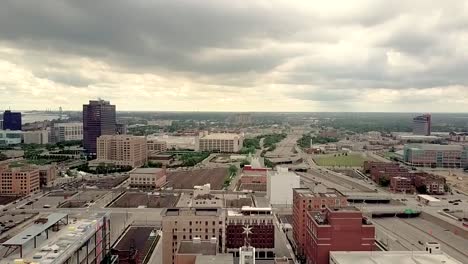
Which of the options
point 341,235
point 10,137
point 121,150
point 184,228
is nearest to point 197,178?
point 121,150

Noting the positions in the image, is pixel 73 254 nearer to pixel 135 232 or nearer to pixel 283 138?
pixel 135 232

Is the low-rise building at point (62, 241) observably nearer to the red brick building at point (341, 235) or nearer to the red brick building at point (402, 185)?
the red brick building at point (341, 235)

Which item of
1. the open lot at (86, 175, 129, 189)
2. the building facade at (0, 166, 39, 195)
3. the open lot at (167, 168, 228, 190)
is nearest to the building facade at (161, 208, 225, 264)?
the open lot at (167, 168, 228, 190)

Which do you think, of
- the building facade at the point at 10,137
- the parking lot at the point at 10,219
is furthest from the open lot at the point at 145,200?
the building facade at the point at 10,137

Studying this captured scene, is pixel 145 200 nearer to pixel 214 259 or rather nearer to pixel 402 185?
pixel 214 259

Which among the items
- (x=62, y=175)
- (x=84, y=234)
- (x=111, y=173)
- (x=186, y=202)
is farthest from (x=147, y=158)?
(x=84, y=234)

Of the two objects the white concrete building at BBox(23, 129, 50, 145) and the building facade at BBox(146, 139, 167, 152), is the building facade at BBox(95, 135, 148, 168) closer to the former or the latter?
the building facade at BBox(146, 139, 167, 152)

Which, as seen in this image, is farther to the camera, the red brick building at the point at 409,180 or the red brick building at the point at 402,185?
the red brick building at the point at 402,185

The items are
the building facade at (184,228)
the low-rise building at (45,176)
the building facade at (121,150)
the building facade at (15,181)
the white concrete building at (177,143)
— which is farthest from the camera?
the white concrete building at (177,143)
